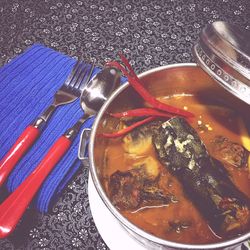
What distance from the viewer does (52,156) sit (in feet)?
3.27

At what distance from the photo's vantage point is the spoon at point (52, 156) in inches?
34.4

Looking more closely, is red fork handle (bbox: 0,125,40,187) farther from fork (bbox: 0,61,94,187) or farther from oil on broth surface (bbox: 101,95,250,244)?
oil on broth surface (bbox: 101,95,250,244)

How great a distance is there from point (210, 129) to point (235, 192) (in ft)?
0.80

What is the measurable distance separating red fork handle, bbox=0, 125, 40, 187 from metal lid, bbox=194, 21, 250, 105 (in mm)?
516

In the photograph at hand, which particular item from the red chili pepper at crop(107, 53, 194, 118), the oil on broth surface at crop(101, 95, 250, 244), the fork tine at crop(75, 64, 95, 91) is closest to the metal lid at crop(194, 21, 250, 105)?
the red chili pepper at crop(107, 53, 194, 118)

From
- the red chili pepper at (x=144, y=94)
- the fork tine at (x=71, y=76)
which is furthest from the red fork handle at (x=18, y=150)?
the red chili pepper at (x=144, y=94)

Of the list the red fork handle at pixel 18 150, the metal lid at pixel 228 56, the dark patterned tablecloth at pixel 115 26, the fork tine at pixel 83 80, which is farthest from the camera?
the dark patterned tablecloth at pixel 115 26

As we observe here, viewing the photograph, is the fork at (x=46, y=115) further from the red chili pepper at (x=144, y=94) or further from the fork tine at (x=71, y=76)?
the red chili pepper at (x=144, y=94)

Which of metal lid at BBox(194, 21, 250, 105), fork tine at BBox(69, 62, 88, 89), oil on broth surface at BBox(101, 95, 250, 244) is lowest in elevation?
oil on broth surface at BBox(101, 95, 250, 244)

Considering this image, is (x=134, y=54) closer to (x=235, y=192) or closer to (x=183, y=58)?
(x=183, y=58)

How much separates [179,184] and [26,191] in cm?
39

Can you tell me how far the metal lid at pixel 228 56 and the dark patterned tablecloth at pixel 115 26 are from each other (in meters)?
0.50

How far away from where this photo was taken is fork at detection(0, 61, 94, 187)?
996 mm

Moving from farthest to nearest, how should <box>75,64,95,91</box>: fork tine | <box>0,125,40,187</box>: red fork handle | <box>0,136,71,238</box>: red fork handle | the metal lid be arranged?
1. <box>75,64,95,91</box>: fork tine
2. <box>0,125,40,187</box>: red fork handle
3. <box>0,136,71,238</box>: red fork handle
4. the metal lid
